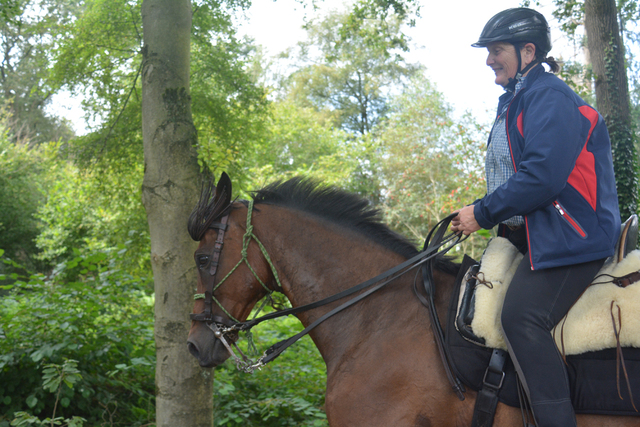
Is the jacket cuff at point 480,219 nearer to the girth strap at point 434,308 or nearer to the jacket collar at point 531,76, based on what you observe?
the girth strap at point 434,308

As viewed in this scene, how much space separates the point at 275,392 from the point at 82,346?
217 cm

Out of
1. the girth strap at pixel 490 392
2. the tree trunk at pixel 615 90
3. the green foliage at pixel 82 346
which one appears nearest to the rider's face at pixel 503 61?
the girth strap at pixel 490 392

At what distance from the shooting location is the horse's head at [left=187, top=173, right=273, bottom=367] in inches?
92.8

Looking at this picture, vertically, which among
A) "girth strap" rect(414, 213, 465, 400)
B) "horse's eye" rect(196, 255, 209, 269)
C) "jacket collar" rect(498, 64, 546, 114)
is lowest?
"girth strap" rect(414, 213, 465, 400)

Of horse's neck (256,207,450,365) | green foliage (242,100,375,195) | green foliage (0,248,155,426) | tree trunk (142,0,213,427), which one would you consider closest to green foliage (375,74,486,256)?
green foliage (242,100,375,195)

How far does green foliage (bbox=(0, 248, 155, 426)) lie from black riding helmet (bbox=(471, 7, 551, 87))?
3.99 meters

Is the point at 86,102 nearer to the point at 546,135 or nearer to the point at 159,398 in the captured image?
Answer: the point at 159,398

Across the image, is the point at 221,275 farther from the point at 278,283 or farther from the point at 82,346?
the point at 82,346

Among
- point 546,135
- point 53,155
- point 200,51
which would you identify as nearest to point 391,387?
point 546,135

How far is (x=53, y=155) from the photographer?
668cm

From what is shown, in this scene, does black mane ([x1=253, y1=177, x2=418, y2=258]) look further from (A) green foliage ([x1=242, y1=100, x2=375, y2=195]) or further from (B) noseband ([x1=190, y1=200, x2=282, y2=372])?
(A) green foliage ([x1=242, y1=100, x2=375, y2=195])

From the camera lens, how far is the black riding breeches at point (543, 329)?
180cm

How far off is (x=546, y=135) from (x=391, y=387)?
4.36ft

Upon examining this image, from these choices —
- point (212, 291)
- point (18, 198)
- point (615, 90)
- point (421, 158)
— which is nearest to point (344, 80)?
point (421, 158)
